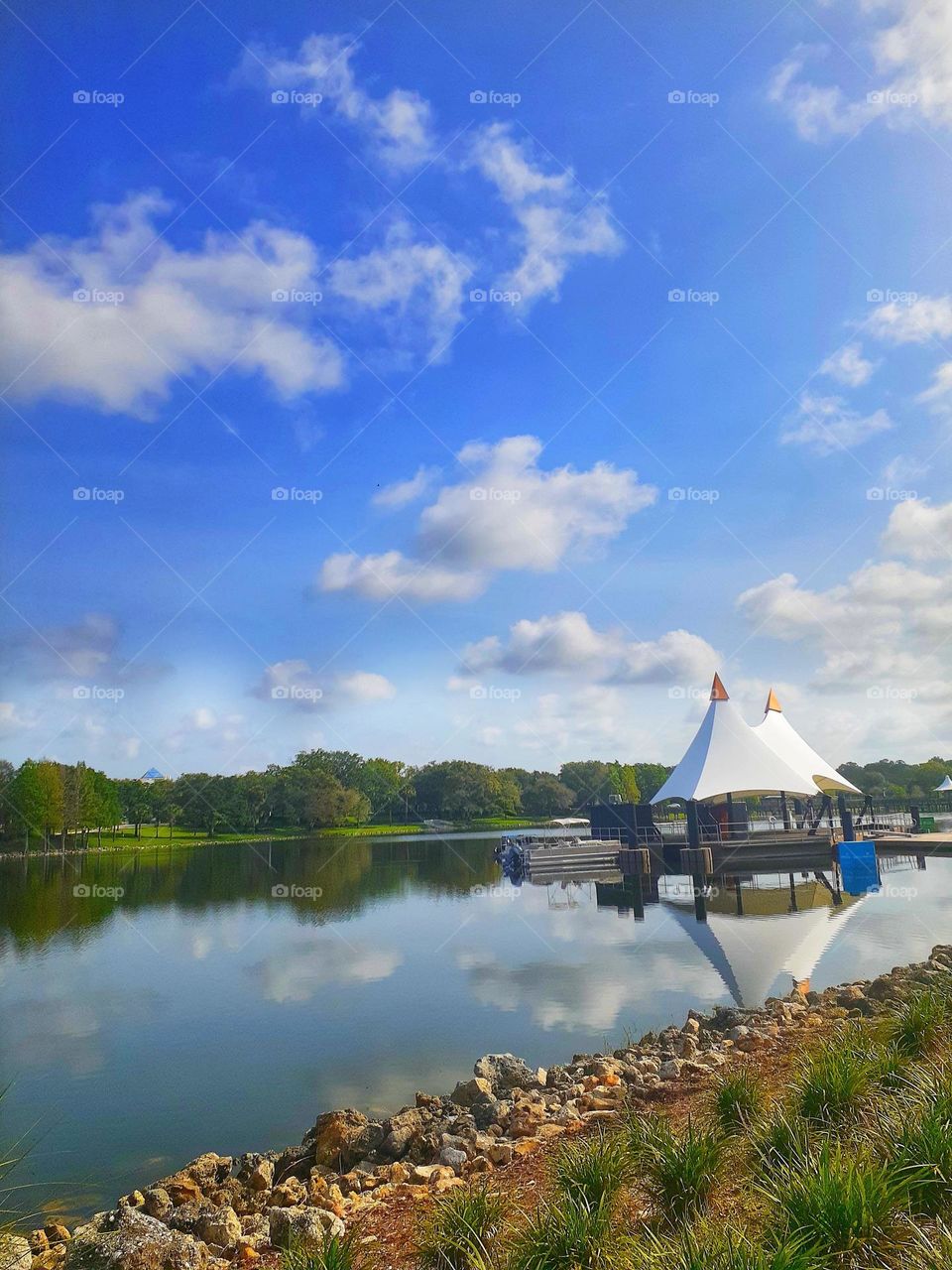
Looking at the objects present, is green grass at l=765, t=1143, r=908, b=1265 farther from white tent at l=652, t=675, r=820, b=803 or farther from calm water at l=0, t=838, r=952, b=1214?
white tent at l=652, t=675, r=820, b=803

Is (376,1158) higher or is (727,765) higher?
(727,765)

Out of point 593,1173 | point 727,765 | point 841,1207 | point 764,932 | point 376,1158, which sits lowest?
point 764,932

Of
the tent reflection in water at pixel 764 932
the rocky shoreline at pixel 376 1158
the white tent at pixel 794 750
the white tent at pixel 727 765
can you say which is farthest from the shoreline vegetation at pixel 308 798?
the rocky shoreline at pixel 376 1158

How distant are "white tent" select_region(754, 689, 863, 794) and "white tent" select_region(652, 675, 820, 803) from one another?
133 centimetres

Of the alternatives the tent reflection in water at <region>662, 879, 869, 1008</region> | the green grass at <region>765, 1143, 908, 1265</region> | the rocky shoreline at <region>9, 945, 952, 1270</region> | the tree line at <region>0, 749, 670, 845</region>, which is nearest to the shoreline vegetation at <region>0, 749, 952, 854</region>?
the tree line at <region>0, 749, 670, 845</region>

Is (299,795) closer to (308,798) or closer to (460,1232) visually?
(308,798)

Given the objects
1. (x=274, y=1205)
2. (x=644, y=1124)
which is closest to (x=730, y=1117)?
(x=644, y=1124)

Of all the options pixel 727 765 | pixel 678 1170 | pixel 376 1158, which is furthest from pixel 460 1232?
pixel 727 765

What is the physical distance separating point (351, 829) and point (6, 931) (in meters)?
51.1

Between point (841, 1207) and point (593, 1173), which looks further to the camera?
point (593, 1173)

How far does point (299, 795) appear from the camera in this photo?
6488 centimetres

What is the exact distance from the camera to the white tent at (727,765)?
28.9 m

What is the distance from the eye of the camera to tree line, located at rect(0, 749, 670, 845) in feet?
147

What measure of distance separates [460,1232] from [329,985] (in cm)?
1131
